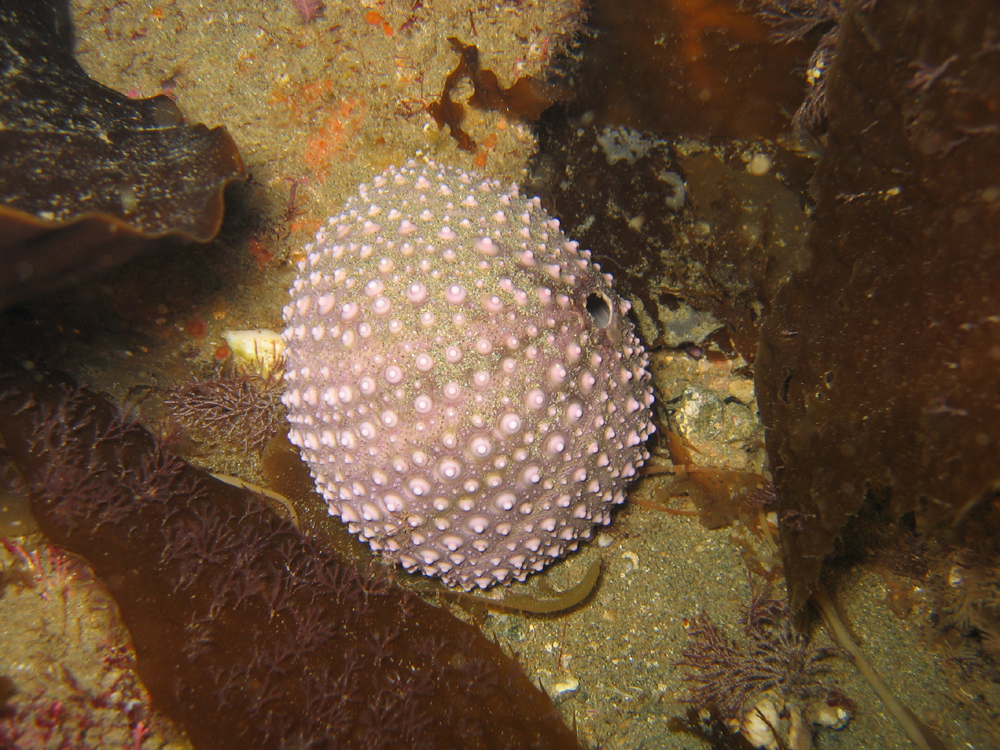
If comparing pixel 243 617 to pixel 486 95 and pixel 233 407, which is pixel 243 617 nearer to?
pixel 233 407

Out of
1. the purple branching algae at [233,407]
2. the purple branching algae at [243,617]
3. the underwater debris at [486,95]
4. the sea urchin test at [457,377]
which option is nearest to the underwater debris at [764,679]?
the purple branching algae at [243,617]

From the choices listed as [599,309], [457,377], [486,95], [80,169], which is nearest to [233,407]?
[80,169]

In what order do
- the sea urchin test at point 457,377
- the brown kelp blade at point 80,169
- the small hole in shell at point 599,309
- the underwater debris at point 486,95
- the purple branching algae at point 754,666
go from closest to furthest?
the brown kelp blade at point 80,169 → the sea urchin test at point 457,377 → the small hole in shell at point 599,309 → the purple branching algae at point 754,666 → the underwater debris at point 486,95

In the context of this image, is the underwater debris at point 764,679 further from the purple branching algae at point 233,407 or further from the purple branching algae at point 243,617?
the purple branching algae at point 233,407

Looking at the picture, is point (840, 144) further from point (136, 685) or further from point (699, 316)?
point (136, 685)

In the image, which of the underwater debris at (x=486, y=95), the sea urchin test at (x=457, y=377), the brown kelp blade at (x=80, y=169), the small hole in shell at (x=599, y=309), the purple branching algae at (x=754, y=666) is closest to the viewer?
the brown kelp blade at (x=80, y=169)

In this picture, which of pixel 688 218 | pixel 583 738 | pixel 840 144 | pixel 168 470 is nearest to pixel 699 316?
pixel 688 218
